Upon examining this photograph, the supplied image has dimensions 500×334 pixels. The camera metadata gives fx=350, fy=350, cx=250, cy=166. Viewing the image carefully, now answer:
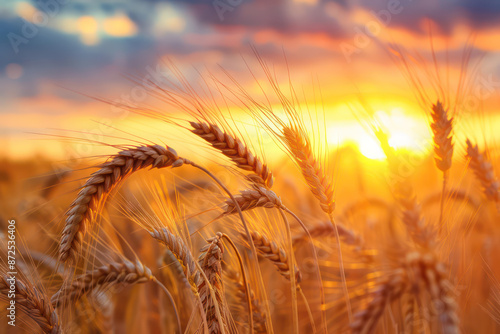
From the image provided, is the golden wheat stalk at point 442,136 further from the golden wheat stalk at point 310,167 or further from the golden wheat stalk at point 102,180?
the golden wheat stalk at point 102,180

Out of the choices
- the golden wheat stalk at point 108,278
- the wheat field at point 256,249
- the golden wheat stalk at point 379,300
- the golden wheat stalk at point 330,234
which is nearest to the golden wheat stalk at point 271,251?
the wheat field at point 256,249

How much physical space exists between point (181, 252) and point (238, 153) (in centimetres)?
42

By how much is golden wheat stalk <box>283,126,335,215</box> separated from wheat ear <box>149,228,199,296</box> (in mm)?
526

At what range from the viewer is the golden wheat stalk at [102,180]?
45.3 inches

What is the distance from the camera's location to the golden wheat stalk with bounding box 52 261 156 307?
142 centimetres

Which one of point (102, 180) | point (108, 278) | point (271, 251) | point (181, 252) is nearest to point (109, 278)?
point (108, 278)

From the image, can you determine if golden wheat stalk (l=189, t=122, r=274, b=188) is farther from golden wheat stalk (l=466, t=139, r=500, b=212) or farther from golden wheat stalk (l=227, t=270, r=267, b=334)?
golden wheat stalk (l=466, t=139, r=500, b=212)

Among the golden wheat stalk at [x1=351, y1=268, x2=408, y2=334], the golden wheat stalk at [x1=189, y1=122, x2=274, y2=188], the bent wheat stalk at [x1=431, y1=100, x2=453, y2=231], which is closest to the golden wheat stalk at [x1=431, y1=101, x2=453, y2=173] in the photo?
the bent wheat stalk at [x1=431, y1=100, x2=453, y2=231]

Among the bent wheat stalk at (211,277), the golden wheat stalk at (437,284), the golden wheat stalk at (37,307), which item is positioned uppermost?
the golden wheat stalk at (437,284)

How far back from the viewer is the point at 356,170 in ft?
11.5

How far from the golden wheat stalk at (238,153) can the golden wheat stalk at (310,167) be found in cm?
15

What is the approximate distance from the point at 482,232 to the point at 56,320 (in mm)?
2661

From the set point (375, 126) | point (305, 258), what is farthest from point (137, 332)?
point (375, 126)

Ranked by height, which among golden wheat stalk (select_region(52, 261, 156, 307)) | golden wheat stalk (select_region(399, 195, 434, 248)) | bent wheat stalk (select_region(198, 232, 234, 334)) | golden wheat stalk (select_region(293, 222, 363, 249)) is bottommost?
golden wheat stalk (select_region(52, 261, 156, 307))
